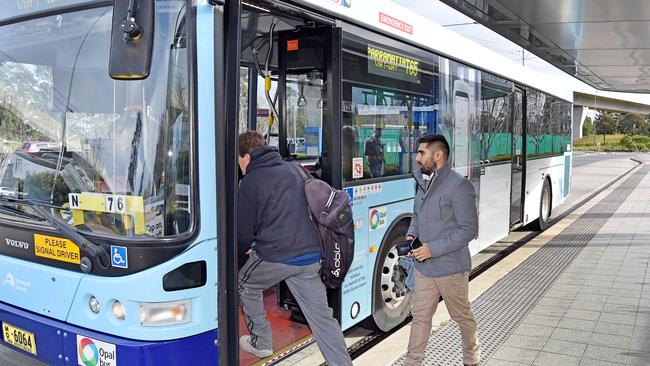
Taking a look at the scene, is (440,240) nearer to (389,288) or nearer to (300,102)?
(389,288)

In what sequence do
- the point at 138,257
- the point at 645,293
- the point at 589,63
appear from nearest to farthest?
the point at 138,257, the point at 645,293, the point at 589,63

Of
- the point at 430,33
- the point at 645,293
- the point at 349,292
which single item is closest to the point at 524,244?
the point at 645,293

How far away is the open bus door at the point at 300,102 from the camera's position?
424 cm

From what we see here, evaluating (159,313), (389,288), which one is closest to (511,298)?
(389,288)

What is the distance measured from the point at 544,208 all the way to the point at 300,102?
7707 millimetres

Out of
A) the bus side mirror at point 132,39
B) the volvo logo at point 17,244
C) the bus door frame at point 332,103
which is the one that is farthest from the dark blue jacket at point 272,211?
the volvo logo at point 17,244

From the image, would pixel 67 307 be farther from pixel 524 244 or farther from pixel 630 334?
pixel 524 244

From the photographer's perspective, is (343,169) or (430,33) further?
(430,33)

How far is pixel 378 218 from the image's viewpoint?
4895 mm

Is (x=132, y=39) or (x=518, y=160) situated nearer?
(x=132, y=39)

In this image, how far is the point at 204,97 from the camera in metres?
3.07

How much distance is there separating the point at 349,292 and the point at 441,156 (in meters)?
1.36

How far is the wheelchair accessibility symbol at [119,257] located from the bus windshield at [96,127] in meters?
0.09

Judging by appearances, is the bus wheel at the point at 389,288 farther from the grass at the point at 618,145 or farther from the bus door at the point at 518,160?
the grass at the point at 618,145
